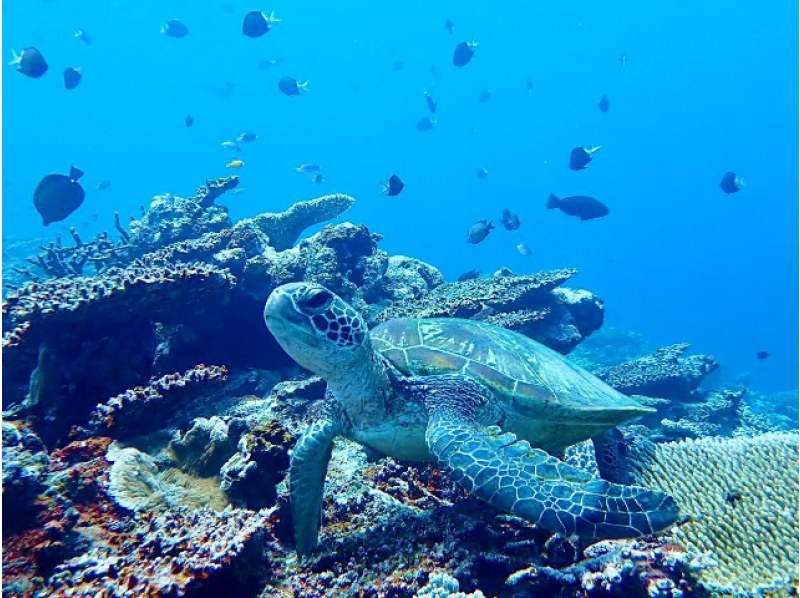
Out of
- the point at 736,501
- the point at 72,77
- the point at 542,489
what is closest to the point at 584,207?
the point at 736,501

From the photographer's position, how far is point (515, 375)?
350 centimetres

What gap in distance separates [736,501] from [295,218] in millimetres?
9163

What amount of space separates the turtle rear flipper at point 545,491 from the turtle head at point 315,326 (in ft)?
2.76

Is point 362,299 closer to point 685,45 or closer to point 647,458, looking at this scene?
point 647,458

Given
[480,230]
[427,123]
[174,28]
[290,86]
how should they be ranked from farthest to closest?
1. [427,123]
2. [174,28]
3. [290,86]
4. [480,230]

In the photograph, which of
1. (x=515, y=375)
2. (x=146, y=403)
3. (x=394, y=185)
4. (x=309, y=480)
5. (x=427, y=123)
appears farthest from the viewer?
(x=427, y=123)

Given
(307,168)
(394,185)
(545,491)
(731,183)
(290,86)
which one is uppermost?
(290,86)

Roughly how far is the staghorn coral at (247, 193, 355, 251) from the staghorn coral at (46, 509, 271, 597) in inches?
306

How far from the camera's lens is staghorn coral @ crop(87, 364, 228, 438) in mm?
3938

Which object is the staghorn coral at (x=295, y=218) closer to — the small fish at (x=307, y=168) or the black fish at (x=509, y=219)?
the black fish at (x=509, y=219)

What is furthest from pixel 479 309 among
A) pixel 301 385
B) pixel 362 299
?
pixel 301 385

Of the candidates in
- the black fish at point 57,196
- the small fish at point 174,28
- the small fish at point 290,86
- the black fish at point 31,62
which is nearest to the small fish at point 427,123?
the small fish at point 290,86

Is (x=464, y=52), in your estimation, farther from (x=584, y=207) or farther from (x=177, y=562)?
(x=177, y=562)

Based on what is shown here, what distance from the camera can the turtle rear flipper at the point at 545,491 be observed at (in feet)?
6.75
